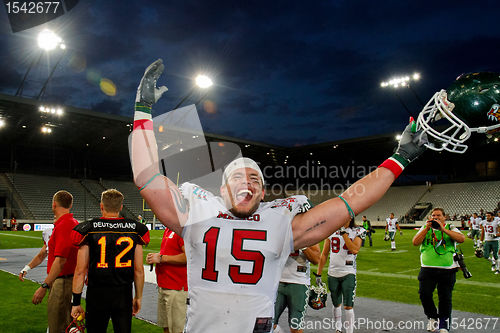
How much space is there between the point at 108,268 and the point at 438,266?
522 cm

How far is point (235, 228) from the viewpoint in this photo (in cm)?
235

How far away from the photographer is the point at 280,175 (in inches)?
2598

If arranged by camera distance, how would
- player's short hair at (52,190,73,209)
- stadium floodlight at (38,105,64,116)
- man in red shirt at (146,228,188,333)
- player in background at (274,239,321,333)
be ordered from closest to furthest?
man in red shirt at (146,228,188,333), player's short hair at (52,190,73,209), player in background at (274,239,321,333), stadium floodlight at (38,105,64,116)

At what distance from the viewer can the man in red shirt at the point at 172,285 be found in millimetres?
4758

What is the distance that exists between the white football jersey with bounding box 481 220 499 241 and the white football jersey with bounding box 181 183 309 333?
1351 cm

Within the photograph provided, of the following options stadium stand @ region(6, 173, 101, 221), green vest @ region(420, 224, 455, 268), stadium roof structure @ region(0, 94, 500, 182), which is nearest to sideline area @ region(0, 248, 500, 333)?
green vest @ region(420, 224, 455, 268)

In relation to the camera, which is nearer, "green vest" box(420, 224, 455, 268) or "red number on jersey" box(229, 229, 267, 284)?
"red number on jersey" box(229, 229, 267, 284)

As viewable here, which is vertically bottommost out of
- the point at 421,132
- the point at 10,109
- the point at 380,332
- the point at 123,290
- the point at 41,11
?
the point at 380,332

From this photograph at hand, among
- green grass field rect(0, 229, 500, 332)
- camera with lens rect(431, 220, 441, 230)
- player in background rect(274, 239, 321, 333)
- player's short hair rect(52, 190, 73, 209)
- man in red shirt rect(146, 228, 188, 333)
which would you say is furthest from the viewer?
green grass field rect(0, 229, 500, 332)

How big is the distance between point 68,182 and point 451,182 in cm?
4956

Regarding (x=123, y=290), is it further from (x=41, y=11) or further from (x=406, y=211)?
(x=406, y=211)

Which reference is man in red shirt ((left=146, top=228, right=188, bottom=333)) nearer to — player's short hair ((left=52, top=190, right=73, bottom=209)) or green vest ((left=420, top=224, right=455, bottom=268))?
player's short hair ((left=52, top=190, right=73, bottom=209))

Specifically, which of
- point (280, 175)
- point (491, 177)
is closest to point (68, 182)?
point (280, 175)

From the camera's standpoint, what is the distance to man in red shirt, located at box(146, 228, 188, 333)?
4758mm
